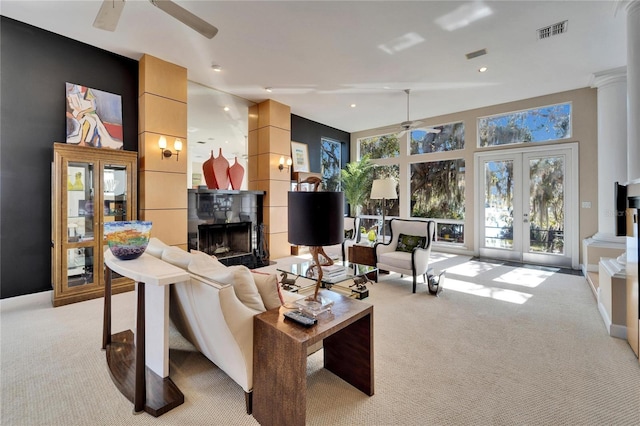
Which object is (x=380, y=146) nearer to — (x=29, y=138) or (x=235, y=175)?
(x=235, y=175)

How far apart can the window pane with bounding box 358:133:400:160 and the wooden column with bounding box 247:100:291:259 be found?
3013mm

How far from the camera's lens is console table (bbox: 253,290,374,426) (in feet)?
4.56

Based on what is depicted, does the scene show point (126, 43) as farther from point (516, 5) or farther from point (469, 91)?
point (469, 91)

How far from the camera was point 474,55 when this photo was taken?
158 inches

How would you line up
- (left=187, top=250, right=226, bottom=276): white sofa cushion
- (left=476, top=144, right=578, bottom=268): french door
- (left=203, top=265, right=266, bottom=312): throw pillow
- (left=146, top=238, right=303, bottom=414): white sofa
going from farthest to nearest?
(left=476, top=144, right=578, bottom=268): french door → (left=187, top=250, right=226, bottom=276): white sofa cushion → (left=203, top=265, right=266, bottom=312): throw pillow → (left=146, top=238, right=303, bottom=414): white sofa

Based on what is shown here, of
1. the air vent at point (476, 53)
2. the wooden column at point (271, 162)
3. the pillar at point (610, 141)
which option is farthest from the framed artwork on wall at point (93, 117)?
the pillar at point (610, 141)

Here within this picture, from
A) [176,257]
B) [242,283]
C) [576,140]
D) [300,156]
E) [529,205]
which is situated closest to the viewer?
[242,283]

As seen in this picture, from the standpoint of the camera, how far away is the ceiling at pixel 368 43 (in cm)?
307

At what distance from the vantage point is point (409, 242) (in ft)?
14.6

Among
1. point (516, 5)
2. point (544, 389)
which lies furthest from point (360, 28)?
point (544, 389)

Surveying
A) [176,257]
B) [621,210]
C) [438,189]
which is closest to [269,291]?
[176,257]

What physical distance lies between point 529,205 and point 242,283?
6.32m

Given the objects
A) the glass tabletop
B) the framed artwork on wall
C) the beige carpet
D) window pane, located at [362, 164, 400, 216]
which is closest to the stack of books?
the glass tabletop

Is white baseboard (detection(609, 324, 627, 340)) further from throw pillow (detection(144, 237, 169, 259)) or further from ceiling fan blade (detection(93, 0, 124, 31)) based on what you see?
ceiling fan blade (detection(93, 0, 124, 31))
